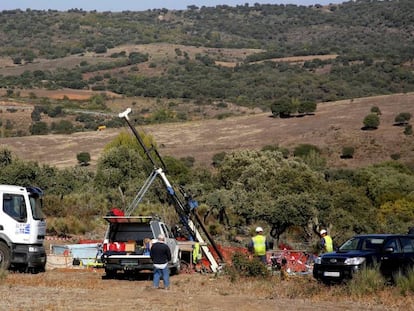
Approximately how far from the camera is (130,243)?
807 inches

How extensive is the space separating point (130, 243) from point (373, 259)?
247 inches

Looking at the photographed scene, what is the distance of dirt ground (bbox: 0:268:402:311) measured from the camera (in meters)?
14.5

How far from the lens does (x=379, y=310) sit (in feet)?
47.1

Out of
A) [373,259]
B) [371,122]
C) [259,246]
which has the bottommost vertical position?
[373,259]

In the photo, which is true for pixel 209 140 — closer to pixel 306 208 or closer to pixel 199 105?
pixel 199 105

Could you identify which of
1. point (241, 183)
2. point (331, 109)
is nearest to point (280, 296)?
point (241, 183)

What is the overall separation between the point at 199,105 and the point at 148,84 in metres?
21.4

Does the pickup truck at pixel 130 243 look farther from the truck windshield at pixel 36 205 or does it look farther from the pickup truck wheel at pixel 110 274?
the truck windshield at pixel 36 205

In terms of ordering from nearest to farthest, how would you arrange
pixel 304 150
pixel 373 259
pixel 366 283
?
1. pixel 366 283
2. pixel 373 259
3. pixel 304 150

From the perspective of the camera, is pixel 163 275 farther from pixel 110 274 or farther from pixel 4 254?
pixel 4 254

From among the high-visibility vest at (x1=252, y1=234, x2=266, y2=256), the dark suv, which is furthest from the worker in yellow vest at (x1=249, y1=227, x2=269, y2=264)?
the dark suv

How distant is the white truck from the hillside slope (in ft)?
169

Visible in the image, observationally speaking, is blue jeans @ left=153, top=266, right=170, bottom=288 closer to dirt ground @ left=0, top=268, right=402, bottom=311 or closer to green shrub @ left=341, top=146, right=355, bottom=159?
dirt ground @ left=0, top=268, right=402, bottom=311

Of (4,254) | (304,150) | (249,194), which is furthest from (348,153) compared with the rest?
(4,254)
